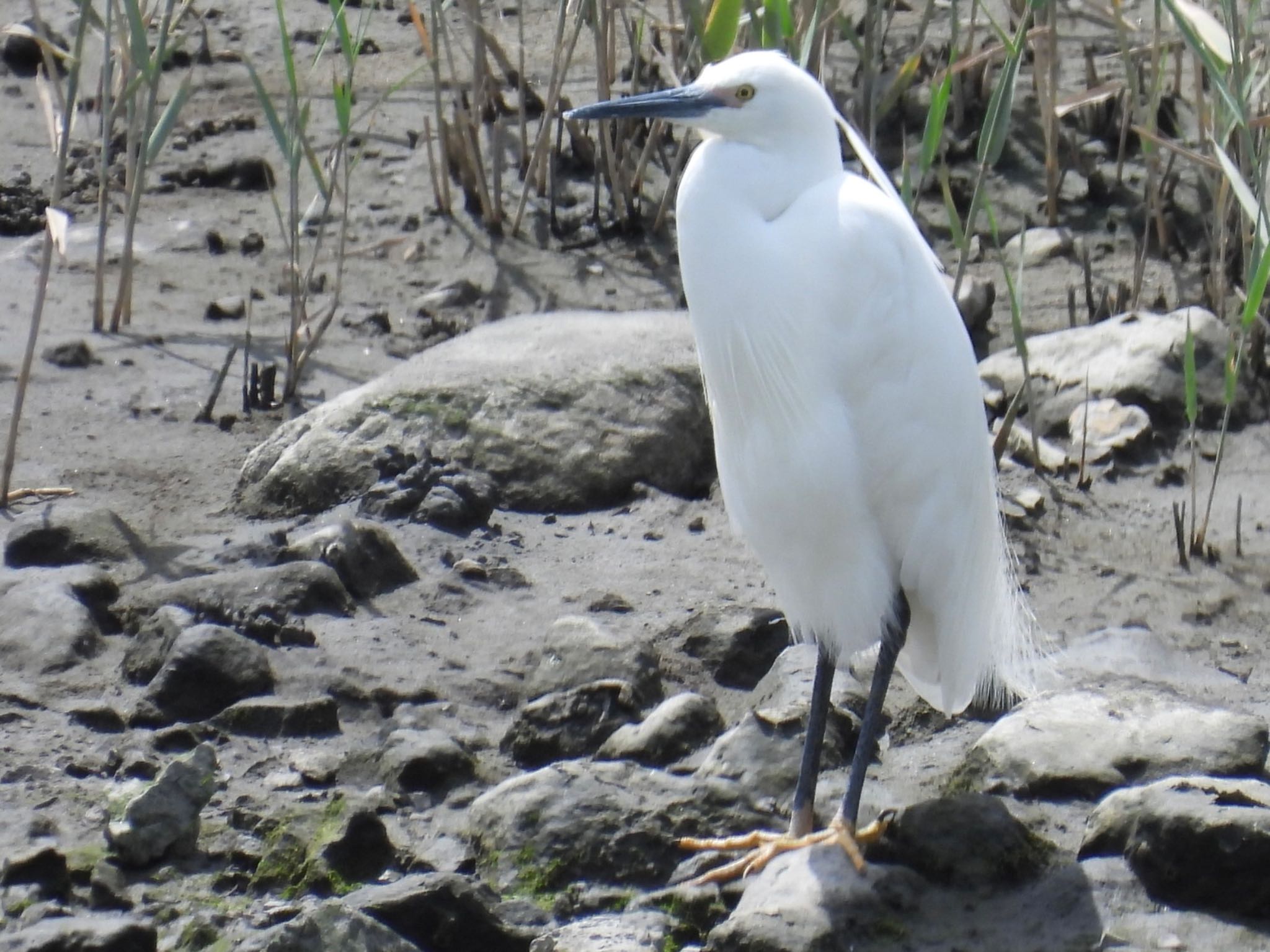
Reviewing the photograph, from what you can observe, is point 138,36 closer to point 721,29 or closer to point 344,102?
point 344,102

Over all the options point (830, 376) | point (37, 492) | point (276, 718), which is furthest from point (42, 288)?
point (830, 376)

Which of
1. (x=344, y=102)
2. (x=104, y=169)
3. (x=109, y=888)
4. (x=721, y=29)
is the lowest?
(x=109, y=888)

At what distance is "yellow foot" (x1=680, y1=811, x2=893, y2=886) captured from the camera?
2.84 m

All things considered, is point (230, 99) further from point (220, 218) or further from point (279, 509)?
point (279, 509)

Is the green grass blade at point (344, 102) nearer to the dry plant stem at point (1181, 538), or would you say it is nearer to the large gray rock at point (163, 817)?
the large gray rock at point (163, 817)

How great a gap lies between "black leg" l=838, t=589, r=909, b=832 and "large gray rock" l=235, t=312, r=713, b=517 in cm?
140

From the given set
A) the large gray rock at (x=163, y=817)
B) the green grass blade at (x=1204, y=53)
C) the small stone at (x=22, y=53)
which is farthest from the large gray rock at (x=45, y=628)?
the small stone at (x=22, y=53)

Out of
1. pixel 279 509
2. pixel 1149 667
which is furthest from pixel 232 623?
pixel 1149 667

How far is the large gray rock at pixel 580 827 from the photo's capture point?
2896mm

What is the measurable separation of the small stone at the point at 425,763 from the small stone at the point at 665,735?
0.27 metres

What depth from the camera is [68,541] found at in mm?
3930

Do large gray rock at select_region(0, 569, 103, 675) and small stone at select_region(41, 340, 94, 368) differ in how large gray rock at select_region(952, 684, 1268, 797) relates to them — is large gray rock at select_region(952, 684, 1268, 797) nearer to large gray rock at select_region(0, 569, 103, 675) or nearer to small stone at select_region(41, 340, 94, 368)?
large gray rock at select_region(0, 569, 103, 675)

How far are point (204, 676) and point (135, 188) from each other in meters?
1.96

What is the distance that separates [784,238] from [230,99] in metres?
4.41
